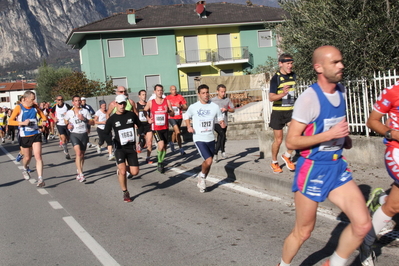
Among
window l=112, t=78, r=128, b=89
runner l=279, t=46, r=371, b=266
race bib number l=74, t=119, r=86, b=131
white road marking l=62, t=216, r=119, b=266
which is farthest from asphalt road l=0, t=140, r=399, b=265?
window l=112, t=78, r=128, b=89

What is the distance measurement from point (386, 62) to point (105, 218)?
5.57 meters

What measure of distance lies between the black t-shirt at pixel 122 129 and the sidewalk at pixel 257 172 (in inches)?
88.0

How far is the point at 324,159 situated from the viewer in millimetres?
3680

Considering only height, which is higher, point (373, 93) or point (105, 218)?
point (373, 93)

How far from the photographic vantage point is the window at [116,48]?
130 feet

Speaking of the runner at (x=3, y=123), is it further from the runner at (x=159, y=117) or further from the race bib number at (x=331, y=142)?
the race bib number at (x=331, y=142)

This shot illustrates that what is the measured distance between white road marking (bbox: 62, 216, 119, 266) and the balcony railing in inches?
1344

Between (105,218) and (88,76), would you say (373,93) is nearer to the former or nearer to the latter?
(105,218)

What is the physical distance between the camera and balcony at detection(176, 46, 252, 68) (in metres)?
40.2

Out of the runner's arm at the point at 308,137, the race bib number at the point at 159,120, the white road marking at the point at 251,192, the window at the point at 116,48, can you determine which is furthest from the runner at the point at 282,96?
the window at the point at 116,48

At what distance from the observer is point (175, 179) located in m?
9.88

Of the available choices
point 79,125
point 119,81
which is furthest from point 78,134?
point 119,81

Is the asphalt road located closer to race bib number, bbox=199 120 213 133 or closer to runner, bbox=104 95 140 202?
runner, bbox=104 95 140 202

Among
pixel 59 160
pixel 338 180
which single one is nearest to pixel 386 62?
pixel 338 180
